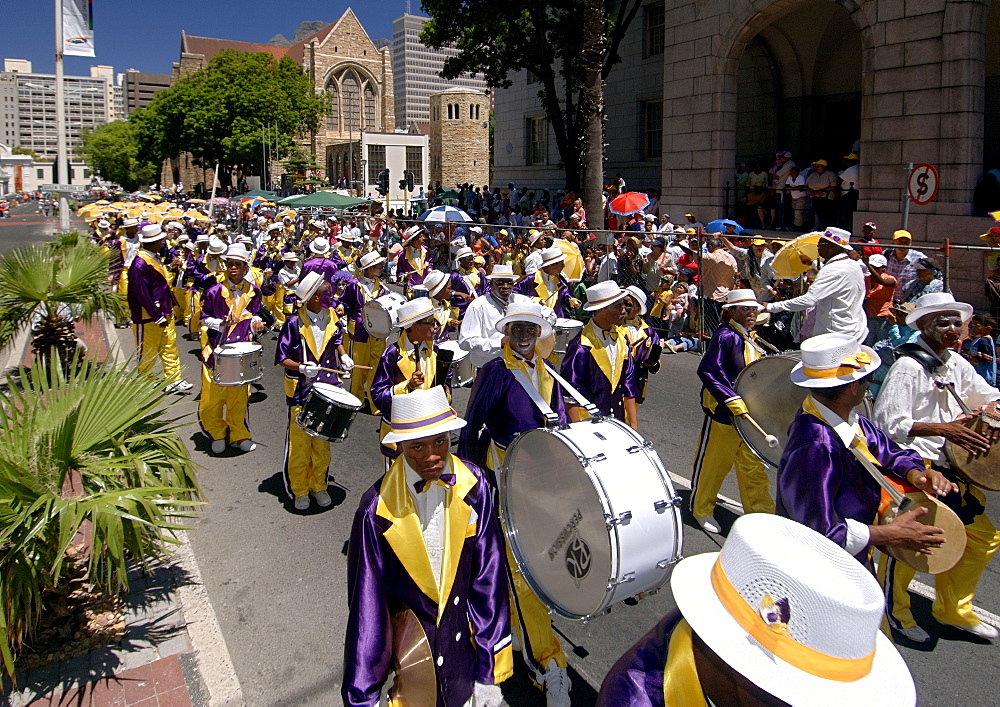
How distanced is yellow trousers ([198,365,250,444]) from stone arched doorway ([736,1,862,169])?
18.1m

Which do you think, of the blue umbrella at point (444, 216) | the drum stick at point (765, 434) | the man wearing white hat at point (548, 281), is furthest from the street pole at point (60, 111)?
the drum stick at point (765, 434)

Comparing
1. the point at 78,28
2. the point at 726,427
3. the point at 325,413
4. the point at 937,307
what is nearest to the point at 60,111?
the point at 78,28

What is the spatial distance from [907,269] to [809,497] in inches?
328

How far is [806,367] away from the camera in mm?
3748

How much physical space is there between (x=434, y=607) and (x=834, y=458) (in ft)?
6.38

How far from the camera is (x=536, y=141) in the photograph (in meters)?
34.9

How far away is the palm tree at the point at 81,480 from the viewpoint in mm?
3846

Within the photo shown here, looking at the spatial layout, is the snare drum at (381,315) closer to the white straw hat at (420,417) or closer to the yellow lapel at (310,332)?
the yellow lapel at (310,332)

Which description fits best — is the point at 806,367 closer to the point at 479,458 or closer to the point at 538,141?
the point at 479,458

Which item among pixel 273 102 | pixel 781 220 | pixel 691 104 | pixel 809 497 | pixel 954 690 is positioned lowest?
pixel 954 690

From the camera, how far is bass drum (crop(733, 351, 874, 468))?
214 inches

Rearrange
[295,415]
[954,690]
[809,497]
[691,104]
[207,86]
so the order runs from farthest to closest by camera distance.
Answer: [207,86], [691,104], [295,415], [954,690], [809,497]

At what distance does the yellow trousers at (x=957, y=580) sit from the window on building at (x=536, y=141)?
1225 inches

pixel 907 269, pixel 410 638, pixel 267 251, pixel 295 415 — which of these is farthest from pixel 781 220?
pixel 410 638
